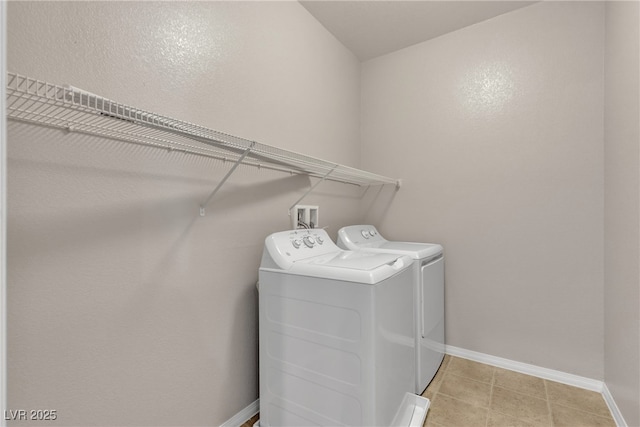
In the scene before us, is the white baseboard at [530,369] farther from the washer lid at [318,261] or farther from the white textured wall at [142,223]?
the white textured wall at [142,223]

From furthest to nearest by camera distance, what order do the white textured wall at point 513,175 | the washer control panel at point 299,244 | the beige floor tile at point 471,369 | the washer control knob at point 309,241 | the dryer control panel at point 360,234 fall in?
the dryer control panel at point 360,234 < the beige floor tile at point 471,369 < the white textured wall at point 513,175 < the washer control knob at point 309,241 < the washer control panel at point 299,244

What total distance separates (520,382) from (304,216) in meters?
1.84

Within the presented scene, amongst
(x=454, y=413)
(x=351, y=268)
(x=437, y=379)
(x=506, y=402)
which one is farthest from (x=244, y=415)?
(x=506, y=402)

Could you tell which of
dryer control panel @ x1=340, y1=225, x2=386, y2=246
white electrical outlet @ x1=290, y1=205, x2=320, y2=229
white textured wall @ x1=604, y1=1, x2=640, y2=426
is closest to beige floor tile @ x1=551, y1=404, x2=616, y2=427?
white textured wall @ x1=604, y1=1, x2=640, y2=426

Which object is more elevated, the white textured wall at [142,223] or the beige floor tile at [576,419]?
the white textured wall at [142,223]

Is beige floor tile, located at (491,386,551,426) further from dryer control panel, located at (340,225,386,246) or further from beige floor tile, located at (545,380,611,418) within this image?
dryer control panel, located at (340,225,386,246)

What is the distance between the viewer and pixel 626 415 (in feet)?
4.64

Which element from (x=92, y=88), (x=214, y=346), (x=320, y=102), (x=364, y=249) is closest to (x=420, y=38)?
(x=320, y=102)

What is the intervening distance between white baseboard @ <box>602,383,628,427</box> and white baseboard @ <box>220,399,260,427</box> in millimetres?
1935

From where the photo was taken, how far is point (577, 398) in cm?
171

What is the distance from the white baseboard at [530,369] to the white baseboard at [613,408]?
0.18 feet

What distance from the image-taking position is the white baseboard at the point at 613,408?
146 centimetres

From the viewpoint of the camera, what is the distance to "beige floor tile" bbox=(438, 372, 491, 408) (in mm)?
1696

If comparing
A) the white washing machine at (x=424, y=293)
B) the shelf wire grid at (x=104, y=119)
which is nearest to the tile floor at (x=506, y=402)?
the white washing machine at (x=424, y=293)
